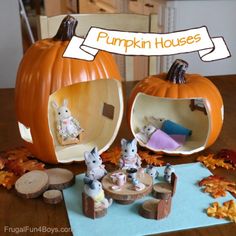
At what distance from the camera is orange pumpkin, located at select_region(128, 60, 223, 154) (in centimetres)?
96

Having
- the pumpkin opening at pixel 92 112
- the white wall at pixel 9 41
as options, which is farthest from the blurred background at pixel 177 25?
the pumpkin opening at pixel 92 112

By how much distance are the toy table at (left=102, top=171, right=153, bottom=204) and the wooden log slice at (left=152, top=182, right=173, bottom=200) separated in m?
0.03

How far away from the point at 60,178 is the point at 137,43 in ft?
1.11

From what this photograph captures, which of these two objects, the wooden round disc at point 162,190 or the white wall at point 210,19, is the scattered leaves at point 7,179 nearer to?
the wooden round disc at point 162,190

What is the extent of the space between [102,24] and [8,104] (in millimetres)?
491

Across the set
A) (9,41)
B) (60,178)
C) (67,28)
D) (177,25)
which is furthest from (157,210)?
(177,25)

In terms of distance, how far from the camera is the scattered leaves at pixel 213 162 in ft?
3.07

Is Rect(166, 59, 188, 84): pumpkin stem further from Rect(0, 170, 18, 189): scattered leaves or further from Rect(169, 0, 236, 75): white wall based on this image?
Rect(169, 0, 236, 75): white wall

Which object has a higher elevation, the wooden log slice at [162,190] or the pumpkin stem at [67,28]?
the pumpkin stem at [67,28]

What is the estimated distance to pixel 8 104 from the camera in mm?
1285

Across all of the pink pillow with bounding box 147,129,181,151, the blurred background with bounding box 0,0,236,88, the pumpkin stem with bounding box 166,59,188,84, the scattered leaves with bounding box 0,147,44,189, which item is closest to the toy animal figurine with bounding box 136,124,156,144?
the pink pillow with bounding box 147,129,181,151

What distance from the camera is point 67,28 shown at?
928mm

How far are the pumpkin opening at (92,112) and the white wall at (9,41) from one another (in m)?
0.98

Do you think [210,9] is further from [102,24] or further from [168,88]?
[168,88]
